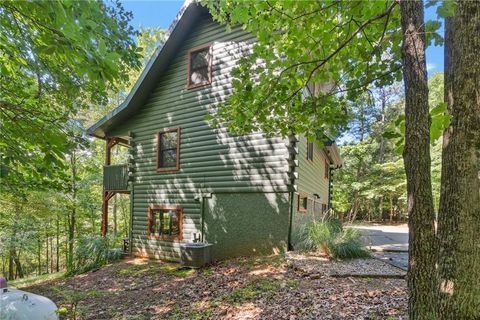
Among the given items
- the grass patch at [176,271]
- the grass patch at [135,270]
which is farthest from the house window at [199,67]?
the grass patch at [135,270]

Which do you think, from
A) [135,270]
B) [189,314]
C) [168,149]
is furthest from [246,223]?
[168,149]

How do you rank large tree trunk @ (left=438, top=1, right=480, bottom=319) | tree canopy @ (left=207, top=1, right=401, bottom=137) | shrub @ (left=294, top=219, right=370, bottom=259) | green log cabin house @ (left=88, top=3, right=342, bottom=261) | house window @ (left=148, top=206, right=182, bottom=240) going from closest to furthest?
large tree trunk @ (left=438, top=1, right=480, bottom=319) → tree canopy @ (left=207, top=1, right=401, bottom=137) → shrub @ (left=294, top=219, right=370, bottom=259) → green log cabin house @ (left=88, top=3, right=342, bottom=261) → house window @ (left=148, top=206, right=182, bottom=240)

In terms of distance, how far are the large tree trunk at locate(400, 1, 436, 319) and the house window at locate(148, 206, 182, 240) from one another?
878 centimetres

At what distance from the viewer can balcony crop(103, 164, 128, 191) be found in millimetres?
12359

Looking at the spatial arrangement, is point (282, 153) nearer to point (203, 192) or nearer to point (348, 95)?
point (203, 192)

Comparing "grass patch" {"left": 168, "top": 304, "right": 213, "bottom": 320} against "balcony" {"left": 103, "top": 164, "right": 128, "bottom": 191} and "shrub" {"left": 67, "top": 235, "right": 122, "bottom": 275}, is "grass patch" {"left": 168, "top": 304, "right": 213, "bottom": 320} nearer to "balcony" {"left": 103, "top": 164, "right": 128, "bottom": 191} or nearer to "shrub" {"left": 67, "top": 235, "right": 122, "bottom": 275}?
"shrub" {"left": 67, "top": 235, "right": 122, "bottom": 275}

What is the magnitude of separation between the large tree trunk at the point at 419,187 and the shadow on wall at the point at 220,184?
590 centimetres

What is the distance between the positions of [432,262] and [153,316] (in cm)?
473

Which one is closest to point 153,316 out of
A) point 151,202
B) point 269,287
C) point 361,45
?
point 269,287

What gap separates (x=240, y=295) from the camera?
5.56 m

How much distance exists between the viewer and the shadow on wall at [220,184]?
867cm

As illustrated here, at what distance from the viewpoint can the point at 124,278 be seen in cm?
876

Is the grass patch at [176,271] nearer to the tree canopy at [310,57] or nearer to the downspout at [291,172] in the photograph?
the downspout at [291,172]

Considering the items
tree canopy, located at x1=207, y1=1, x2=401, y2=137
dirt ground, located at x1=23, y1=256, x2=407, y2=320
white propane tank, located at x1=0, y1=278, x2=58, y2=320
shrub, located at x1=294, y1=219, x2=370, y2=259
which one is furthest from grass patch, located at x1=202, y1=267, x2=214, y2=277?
tree canopy, located at x1=207, y1=1, x2=401, y2=137
